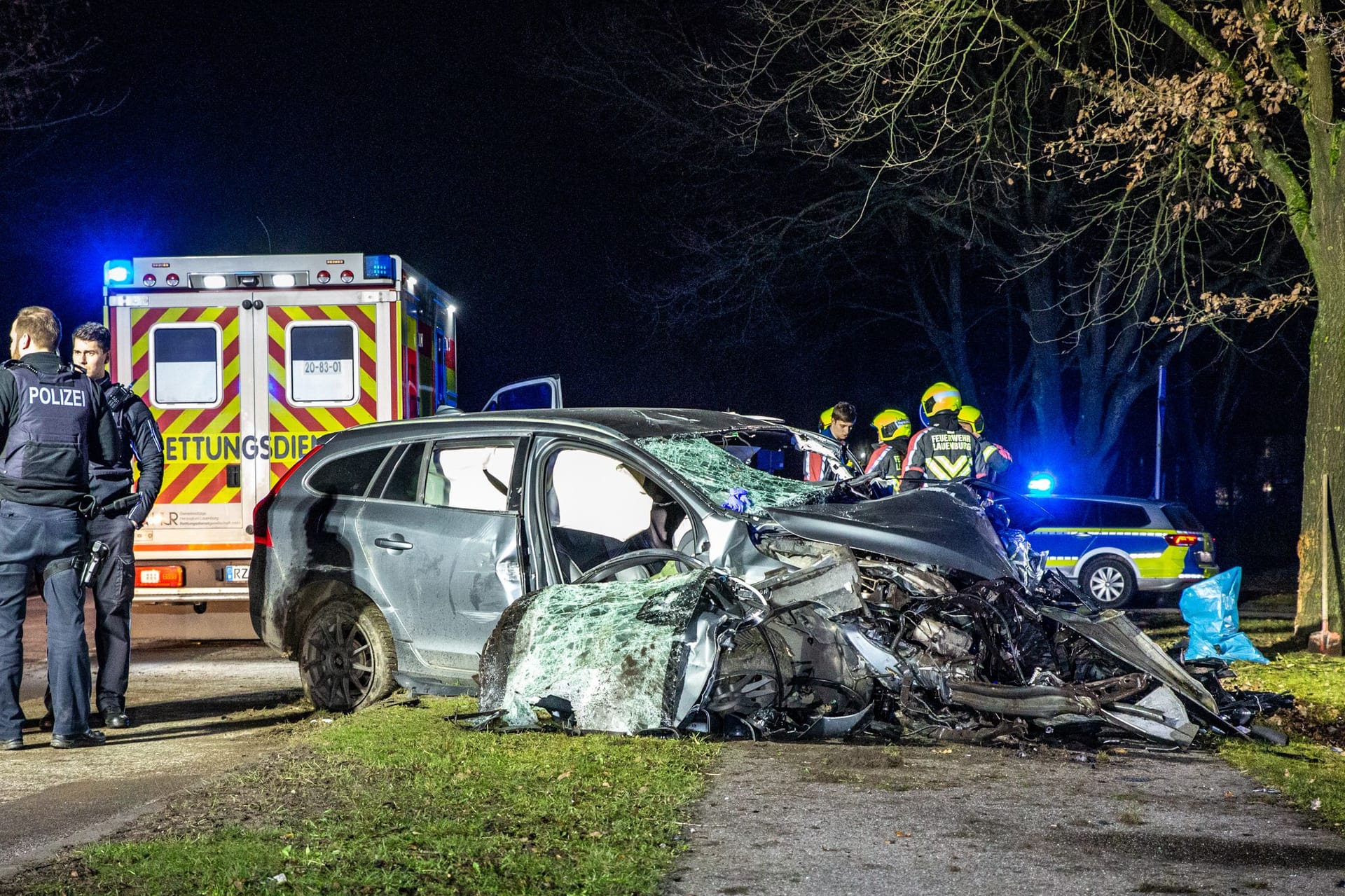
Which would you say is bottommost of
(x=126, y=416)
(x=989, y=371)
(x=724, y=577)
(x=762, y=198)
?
(x=724, y=577)

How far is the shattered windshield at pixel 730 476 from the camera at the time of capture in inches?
247

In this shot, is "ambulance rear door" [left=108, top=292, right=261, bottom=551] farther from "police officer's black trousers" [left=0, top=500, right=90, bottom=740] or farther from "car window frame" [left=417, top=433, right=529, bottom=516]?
"police officer's black trousers" [left=0, top=500, right=90, bottom=740]

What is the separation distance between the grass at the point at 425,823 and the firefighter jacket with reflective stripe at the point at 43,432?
173 centimetres

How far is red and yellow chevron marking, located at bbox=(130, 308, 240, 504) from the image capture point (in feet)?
31.3

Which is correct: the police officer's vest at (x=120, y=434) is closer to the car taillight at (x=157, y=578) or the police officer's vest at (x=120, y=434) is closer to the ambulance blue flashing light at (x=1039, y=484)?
the car taillight at (x=157, y=578)

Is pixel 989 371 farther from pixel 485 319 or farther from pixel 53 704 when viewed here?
pixel 53 704

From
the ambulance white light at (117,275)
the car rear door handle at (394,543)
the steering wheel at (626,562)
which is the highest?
the ambulance white light at (117,275)

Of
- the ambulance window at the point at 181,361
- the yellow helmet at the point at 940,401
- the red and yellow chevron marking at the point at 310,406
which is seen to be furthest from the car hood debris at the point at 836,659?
Answer: the ambulance window at the point at 181,361

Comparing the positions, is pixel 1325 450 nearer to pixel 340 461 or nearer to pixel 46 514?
pixel 340 461

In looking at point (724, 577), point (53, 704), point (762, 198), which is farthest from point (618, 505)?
point (762, 198)

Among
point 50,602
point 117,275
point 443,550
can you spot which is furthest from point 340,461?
point 117,275

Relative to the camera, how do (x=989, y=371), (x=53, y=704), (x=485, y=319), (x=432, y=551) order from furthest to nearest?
(x=989, y=371) < (x=485, y=319) < (x=432, y=551) < (x=53, y=704)

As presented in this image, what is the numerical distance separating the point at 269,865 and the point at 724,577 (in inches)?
96.5

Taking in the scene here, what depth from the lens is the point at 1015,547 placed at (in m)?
6.53
